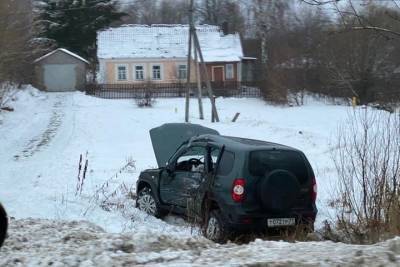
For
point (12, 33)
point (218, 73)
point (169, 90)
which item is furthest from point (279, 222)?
point (218, 73)

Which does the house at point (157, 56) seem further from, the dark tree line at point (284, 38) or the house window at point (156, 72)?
the dark tree line at point (284, 38)

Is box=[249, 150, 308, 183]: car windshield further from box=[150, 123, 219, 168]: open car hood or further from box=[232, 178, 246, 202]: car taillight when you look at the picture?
box=[150, 123, 219, 168]: open car hood

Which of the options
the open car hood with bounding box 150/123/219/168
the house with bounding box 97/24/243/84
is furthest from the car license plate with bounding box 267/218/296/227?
the house with bounding box 97/24/243/84

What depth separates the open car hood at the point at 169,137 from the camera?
1512cm

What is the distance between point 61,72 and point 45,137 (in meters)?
35.5

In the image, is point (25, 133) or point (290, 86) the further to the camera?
point (290, 86)

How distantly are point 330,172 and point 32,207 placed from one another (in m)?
7.83

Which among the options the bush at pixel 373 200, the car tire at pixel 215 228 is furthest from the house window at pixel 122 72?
the bush at pixel 373 200

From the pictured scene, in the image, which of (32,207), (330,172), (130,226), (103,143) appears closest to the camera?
(130,226)

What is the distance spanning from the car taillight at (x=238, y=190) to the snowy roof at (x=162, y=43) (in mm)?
54994

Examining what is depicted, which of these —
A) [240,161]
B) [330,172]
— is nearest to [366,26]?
[240,161]

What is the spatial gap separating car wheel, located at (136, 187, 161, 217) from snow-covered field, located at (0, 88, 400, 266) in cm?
17

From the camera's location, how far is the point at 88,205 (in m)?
11.7

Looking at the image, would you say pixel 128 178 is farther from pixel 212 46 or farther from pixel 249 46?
pixel 249 46
